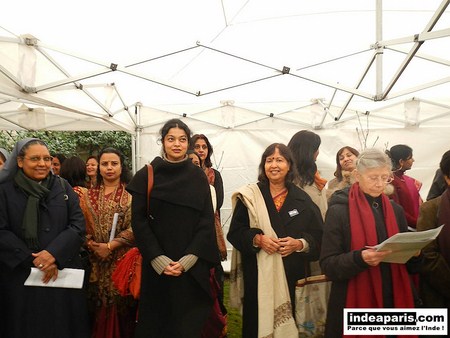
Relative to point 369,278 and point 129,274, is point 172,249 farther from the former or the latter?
point 369,278

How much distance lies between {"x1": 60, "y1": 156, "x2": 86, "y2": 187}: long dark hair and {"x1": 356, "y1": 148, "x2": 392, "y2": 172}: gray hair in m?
2.73

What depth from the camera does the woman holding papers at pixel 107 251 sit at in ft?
8.93

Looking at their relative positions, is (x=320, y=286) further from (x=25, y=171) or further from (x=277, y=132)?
(x=277, y=132)

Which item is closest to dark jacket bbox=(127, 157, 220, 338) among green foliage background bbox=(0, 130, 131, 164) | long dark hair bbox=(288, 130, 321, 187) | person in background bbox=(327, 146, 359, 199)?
long dark hair bbox=(288, 130, 321, 187)

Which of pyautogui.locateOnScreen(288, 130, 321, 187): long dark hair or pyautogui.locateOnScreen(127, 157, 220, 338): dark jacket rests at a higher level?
pyautogui.locateOnScreen(288, 130, 321, 187): long dark hair

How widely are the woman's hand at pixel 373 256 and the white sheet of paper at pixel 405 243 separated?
0.03 m

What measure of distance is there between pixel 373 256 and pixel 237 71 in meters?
3.21

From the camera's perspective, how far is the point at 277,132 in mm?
5855

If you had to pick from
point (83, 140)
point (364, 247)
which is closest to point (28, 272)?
point (364, 247)

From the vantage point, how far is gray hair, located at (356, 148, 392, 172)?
2037 mm

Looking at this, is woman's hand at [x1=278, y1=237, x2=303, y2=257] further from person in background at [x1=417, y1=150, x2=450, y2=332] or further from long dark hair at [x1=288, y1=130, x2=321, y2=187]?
person in background at [x1=417, y1=150, x2=450, y2=332]

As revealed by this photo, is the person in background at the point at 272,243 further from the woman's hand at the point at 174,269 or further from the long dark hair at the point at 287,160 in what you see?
the woman's hand at the point at 174,269

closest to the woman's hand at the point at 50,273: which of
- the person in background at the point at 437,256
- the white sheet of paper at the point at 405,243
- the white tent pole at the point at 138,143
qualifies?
the white sheet of paper at the point at 405,243

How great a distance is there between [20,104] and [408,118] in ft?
18.2
